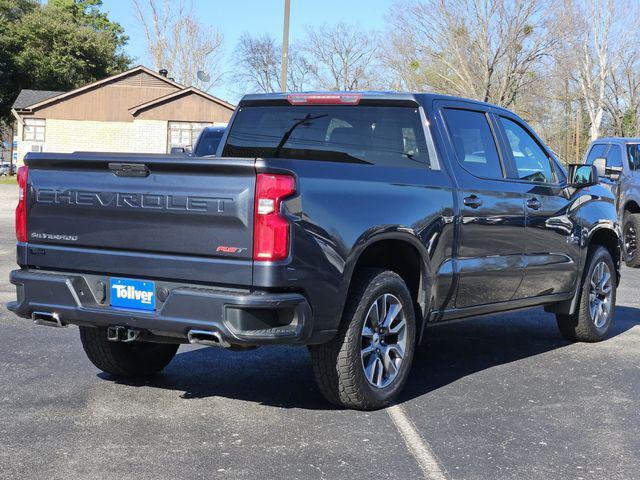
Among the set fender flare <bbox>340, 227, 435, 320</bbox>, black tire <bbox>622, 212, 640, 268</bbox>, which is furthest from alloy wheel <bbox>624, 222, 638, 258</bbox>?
fender flare <bbox>340, 227, 435, 320</bbox>

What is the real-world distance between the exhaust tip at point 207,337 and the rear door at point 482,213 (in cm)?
Answer: 190

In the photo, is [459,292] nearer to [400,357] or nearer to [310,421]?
[400,357]

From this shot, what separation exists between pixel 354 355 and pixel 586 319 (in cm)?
327

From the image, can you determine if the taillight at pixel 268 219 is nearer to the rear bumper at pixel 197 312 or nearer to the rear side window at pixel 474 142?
the rear bumper at pixel 197 312

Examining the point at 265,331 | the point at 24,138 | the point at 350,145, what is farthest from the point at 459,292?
the point at 24,138

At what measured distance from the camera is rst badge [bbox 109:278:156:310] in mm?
5184

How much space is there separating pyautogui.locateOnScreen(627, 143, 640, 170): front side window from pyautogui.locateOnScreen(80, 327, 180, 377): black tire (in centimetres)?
1063

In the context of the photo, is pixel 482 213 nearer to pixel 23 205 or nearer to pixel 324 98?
pixel 324 98

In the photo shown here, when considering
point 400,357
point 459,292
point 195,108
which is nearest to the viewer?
point 400,357

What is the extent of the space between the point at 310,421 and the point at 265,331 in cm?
75

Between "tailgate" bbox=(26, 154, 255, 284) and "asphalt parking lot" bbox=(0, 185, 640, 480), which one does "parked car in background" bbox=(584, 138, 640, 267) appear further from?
"tailgate" bbox=(26, 154, 255, 284)

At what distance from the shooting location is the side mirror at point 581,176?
25.5 feet

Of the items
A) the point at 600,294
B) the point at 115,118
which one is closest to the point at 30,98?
the point at 115,118

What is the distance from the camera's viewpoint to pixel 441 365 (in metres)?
7.20
